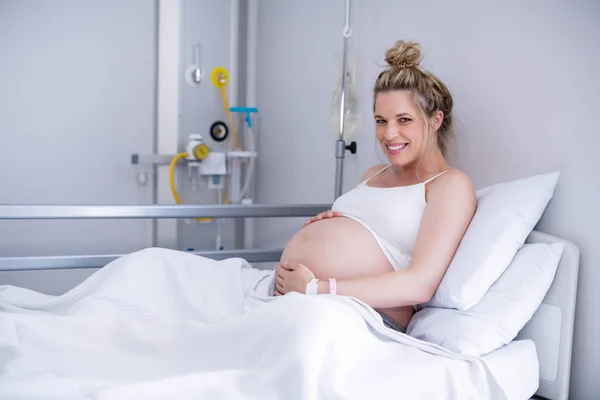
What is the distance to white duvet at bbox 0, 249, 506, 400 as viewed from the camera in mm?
833

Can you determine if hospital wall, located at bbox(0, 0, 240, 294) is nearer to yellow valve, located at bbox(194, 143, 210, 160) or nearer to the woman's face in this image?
yellow valve, located at bbox(194, 143, 210, 160)

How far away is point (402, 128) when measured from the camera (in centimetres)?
138

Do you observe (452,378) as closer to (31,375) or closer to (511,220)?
(511,220)

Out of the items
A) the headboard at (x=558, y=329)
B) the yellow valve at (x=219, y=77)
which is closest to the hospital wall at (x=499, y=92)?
the headboard at (x=558, y=329)

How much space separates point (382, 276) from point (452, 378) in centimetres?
28

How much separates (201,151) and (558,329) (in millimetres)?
1648

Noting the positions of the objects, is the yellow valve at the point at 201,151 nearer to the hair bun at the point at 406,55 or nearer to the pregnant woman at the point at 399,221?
the pregnant woman at the point at 399,221

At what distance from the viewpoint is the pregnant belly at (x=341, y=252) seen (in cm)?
127

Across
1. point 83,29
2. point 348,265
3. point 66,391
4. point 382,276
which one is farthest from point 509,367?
point 83,29

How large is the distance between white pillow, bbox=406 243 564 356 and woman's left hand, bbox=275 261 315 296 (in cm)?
→ 27

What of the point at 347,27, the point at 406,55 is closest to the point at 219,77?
the point at 347,27

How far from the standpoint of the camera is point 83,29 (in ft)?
7.45

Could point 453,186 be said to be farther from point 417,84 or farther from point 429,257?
point 417,84

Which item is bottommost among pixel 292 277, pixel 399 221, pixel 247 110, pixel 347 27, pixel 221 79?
pixel 292 277
